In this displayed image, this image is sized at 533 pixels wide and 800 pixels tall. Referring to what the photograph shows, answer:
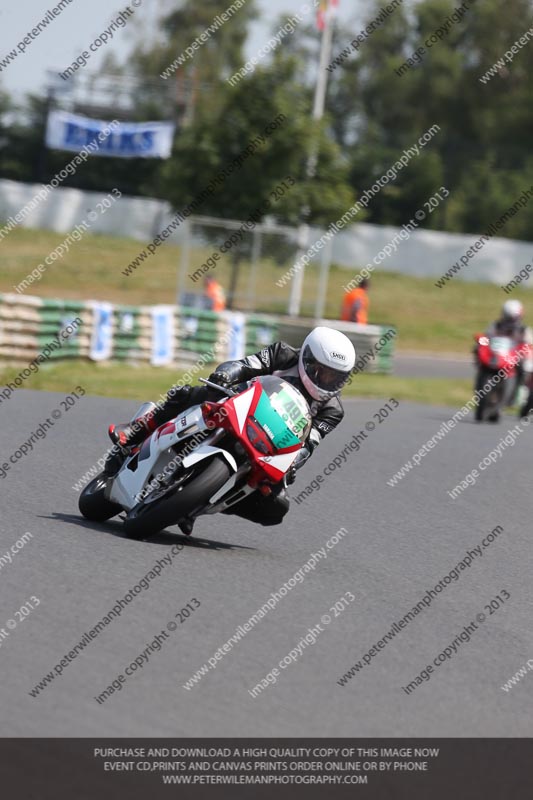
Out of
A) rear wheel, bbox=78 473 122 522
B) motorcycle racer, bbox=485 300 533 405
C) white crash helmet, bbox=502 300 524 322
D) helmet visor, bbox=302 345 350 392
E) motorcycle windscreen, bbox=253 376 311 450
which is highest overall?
helmet visor, bbox=302 345 350 392

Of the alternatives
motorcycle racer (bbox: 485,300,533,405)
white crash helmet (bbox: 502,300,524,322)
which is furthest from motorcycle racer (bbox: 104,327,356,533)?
motorcycle racer (bbox: 485,300,533,405)

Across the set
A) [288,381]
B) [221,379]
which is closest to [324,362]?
[288,381]

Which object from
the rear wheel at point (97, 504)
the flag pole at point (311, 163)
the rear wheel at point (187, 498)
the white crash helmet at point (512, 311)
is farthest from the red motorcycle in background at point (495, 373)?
the rear wheel at point (187, 498)

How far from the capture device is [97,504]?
320 inches

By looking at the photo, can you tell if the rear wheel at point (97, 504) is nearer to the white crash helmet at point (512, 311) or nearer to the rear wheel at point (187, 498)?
the rear wheel at point (187, 498)

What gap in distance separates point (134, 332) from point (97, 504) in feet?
42.9

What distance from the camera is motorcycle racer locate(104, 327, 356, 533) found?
7594 millimetres

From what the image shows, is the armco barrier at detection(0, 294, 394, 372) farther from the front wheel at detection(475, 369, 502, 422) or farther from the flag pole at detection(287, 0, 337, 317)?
the flag pole at detection(287, 0, 337, 317)

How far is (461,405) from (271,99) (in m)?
10.5

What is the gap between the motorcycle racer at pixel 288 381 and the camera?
299 inches

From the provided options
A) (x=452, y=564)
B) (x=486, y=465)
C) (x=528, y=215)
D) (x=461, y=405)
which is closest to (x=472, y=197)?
(x=528, y=215)

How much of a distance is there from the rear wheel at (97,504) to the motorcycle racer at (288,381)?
0.35ft

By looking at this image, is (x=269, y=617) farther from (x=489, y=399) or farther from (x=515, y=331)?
(x=515, y=331)
